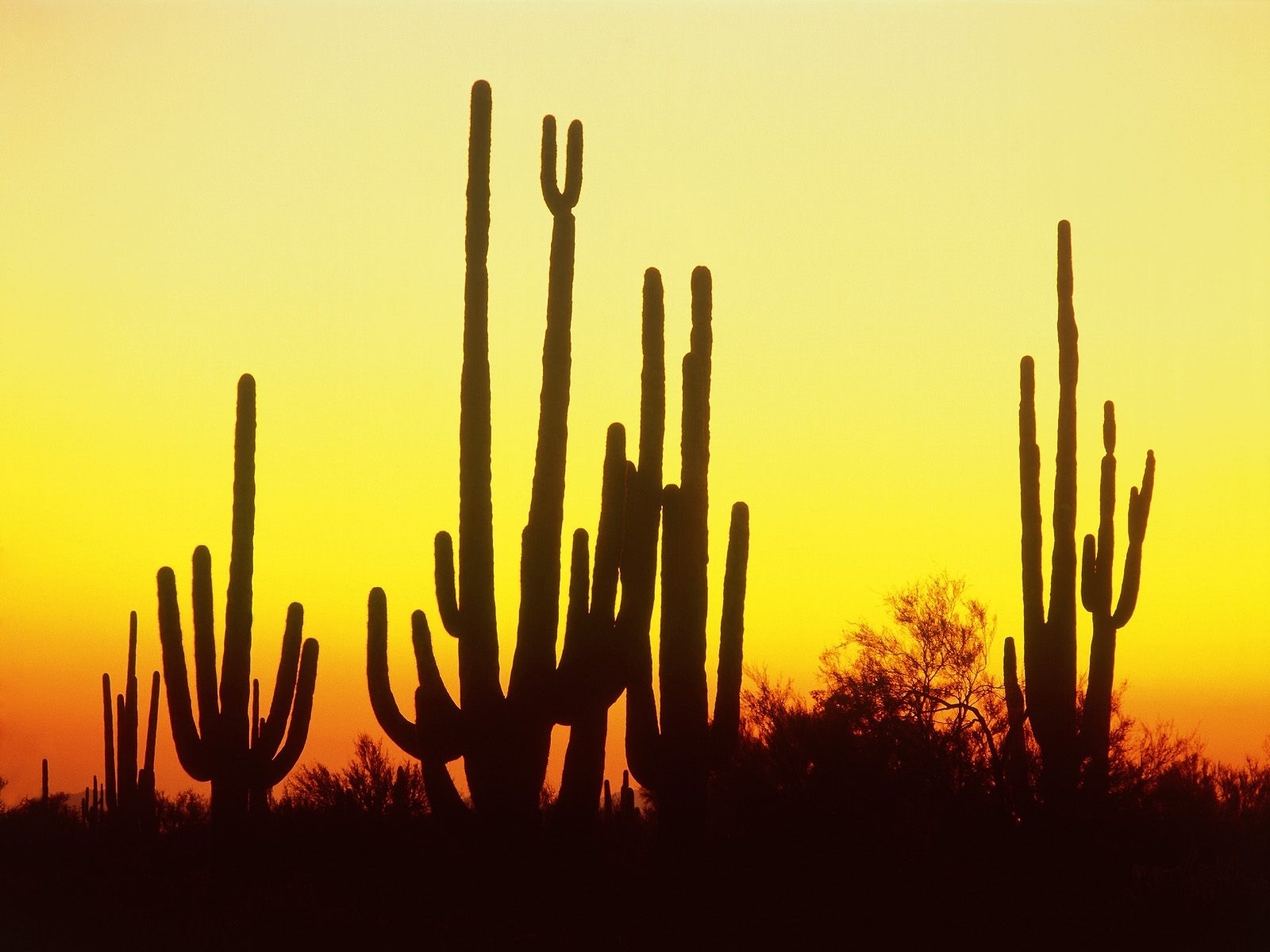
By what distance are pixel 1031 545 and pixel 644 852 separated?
21.4 feet

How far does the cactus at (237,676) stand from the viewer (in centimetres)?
2075

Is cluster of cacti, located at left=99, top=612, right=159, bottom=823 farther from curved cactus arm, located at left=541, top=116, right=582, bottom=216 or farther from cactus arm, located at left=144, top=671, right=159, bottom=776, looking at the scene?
curved cactus arm, located at left=541, top=116, right=582, bottom=216

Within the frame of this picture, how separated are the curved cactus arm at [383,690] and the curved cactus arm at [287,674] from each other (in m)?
4.30

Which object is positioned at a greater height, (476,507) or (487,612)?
(476,507)

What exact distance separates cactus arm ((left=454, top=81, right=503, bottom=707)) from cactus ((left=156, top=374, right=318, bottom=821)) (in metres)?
6.42

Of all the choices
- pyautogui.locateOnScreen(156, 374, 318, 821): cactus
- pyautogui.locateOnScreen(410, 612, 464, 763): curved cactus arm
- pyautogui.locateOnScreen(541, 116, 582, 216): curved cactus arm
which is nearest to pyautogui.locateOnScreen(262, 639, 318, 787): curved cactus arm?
pyautogui.locateOnScreen(156, 374, 318, 821): cactus

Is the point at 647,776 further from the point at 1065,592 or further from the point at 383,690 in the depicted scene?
the point at 1065,592

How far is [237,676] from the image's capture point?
68.3 feet

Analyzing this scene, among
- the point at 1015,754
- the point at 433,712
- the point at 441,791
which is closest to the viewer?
the point at 433,712

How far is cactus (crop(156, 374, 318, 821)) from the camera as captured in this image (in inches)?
817

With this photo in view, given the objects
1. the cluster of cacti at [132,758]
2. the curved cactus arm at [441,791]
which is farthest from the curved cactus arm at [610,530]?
the cluster of cacti at [132,758]

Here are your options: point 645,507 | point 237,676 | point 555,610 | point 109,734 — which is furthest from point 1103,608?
point 109,734

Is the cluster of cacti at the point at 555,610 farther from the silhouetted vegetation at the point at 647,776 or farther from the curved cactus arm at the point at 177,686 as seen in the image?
the curved cactus arm at the point at 177,686

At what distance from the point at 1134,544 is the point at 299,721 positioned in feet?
36.8
